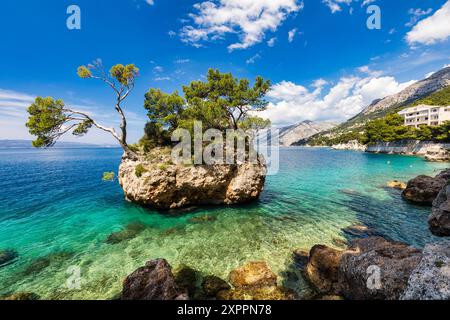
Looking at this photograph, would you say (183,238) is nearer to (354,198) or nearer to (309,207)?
(309,207)

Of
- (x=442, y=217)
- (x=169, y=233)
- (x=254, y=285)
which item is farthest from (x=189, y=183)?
(x=442, y=217)

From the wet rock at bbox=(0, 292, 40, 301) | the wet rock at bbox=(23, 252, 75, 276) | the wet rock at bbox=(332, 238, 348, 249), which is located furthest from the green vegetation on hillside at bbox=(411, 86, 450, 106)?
the wet rock at bbox=(0, 292, 40, 301)

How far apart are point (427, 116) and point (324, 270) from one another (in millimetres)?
125886

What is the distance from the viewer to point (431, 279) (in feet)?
17.8

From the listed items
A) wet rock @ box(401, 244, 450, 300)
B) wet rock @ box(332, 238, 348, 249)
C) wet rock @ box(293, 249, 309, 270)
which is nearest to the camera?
wet rock @ box(401, 244, 450, 300)

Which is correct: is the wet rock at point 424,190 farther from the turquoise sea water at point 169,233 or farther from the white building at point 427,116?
the white building at point 427,116

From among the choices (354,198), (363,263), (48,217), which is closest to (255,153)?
(354,198)

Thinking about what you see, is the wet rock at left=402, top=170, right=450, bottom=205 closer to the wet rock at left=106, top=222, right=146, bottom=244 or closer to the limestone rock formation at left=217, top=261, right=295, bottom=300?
the limestone rock formation at left=217, top=261, right=295, bottom=300

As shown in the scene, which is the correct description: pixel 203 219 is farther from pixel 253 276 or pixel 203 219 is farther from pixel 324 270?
pixel 324 270

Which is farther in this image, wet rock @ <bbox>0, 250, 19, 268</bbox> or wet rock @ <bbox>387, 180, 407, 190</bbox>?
wet rock @ <bbox>387, 180, 407, 190</bbox>

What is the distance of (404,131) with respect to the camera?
85.6 meters

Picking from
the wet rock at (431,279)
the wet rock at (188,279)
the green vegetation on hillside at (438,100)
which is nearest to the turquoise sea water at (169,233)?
the wet rock at (188,279)

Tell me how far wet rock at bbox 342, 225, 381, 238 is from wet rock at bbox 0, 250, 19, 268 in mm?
23682

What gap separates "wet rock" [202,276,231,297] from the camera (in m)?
9.37
